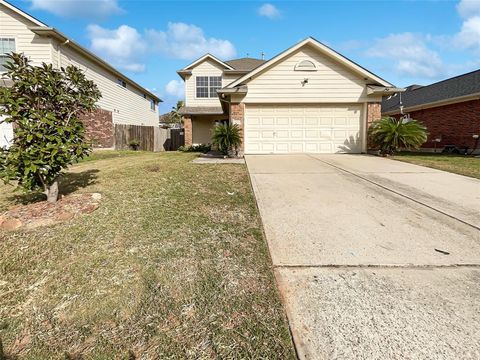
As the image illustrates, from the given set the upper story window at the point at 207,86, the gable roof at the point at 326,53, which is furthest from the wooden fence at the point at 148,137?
the gable roof at the point at 326,53

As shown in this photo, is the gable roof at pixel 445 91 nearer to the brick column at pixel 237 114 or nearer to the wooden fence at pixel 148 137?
the brick column at pixel 237 114

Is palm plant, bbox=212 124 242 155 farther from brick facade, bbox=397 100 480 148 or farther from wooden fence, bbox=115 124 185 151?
brick facade, bbox=397 100 480 148

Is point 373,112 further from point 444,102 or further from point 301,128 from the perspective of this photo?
point 444,102

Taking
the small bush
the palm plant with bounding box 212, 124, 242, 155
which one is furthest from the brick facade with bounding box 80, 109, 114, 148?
the palm plant with bounding box 212, 124, 242, 155

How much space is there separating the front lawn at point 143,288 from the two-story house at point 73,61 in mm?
9013

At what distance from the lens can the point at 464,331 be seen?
1.99 m

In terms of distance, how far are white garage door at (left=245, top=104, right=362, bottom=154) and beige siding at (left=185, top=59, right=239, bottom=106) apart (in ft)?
25.7

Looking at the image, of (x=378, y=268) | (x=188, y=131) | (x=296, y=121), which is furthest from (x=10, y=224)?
(x=188, y=131)

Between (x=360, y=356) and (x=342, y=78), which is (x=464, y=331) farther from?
(x=342, y=78)

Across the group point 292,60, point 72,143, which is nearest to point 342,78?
point 292,60

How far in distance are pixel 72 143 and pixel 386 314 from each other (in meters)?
4.71

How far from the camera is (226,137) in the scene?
11.1 meters

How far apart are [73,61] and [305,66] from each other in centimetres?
1190

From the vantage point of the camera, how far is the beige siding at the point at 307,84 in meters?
12.0
